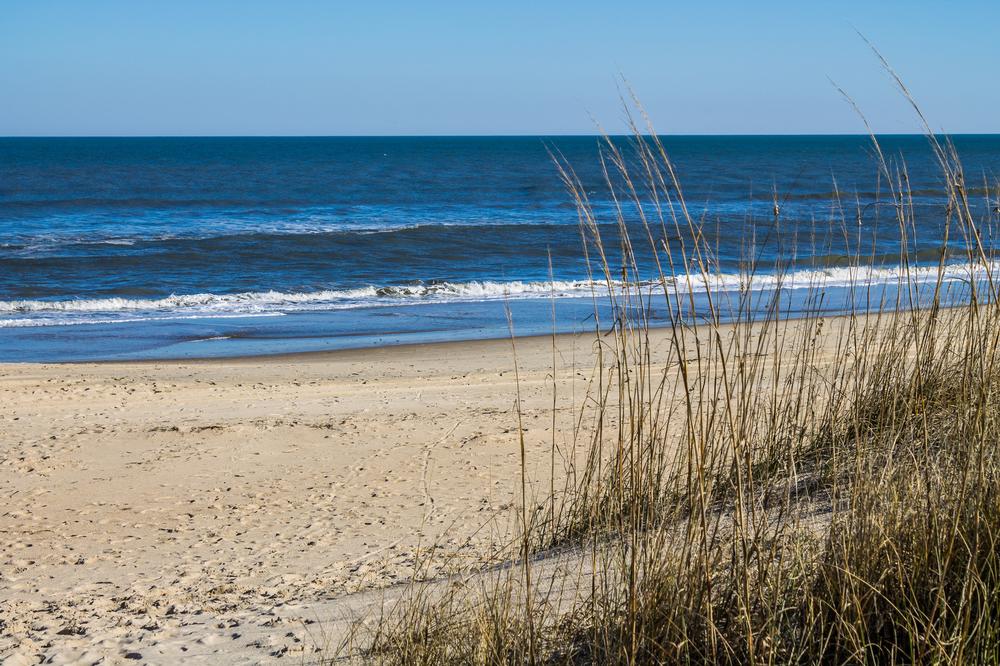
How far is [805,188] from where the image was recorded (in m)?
44.0

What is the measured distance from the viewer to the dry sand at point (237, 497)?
3.74m

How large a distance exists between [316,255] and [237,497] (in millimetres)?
16596

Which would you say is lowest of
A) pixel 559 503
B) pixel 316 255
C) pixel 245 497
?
pixel 245 497

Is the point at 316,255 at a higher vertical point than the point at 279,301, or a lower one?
higher

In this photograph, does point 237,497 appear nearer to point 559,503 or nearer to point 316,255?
point 559,503

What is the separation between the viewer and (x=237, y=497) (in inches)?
226

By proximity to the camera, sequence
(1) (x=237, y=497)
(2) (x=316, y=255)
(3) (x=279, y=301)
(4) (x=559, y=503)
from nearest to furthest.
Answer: (4) (x=559, y=503), (1) (x=237, y=497), (3) (x=279, y=301), (2) (x=316, y=255)

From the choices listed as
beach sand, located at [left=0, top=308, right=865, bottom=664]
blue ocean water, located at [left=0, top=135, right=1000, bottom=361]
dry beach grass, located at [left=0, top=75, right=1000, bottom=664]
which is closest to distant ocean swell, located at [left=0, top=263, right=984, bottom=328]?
blue ocean water, located at [left=0, top=135, right=1000, bottom=361]

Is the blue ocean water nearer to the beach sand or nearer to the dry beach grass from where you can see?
the dry beach grass

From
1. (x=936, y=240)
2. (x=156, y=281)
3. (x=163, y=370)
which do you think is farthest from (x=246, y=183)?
(x=163, y=370)

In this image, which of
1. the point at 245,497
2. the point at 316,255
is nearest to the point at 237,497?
the point at 245,497

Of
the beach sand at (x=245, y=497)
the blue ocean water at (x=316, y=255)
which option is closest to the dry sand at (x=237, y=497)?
the beach sand at (x=245, y=497)

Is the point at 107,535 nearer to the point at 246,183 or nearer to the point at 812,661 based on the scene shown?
the point at 812,661

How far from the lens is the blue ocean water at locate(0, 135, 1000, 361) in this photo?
509 inches
